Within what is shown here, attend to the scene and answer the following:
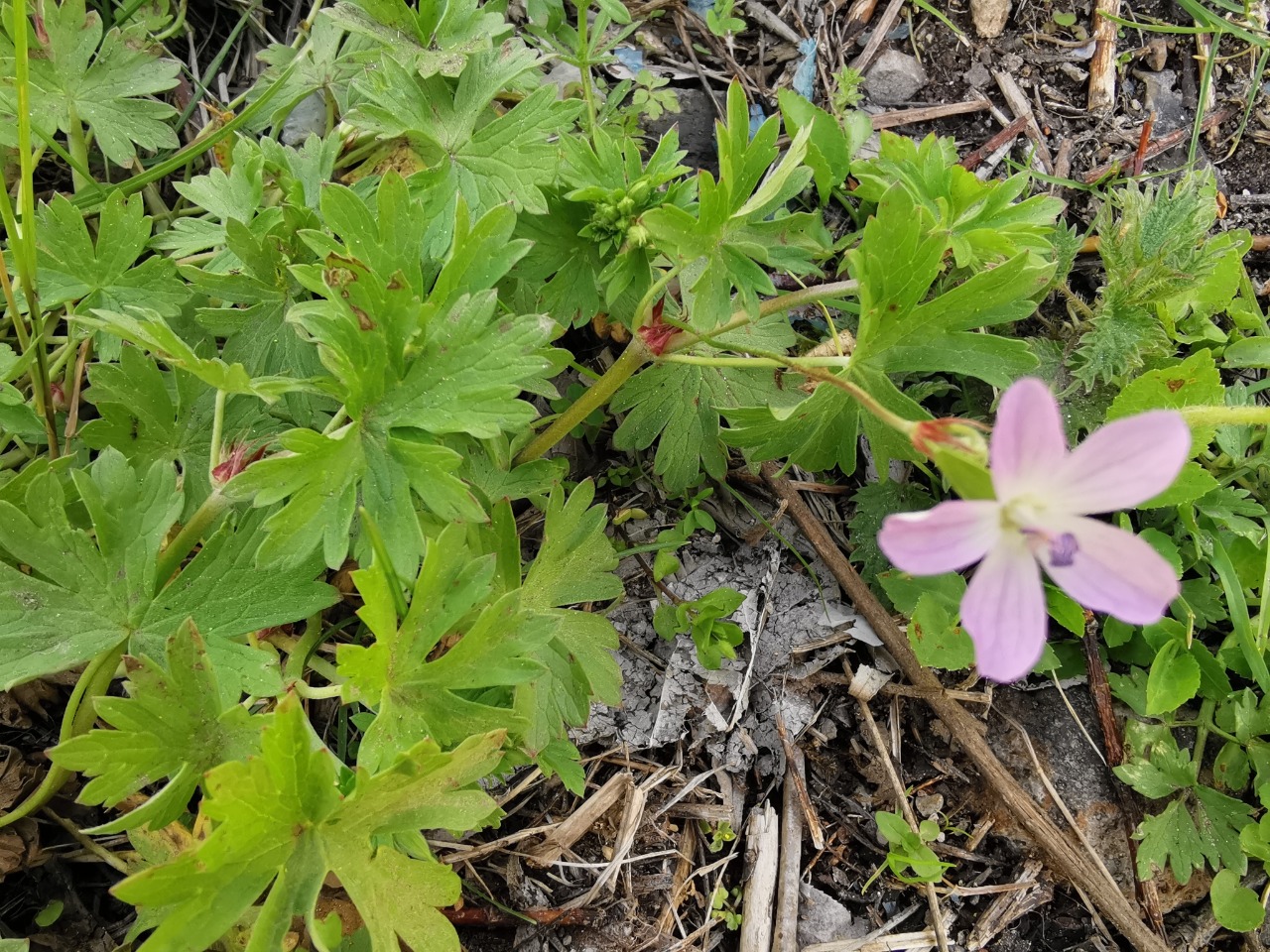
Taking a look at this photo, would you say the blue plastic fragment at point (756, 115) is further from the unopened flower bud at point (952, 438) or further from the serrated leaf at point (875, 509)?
the unopened flower bud at point (952, 438)

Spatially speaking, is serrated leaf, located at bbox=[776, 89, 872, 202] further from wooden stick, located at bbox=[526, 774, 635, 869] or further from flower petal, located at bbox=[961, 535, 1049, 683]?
wooden stick, located at bbox=[526, 774, 635, 869]

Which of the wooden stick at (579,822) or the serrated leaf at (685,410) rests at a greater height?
the serrated leaf at (685,410)

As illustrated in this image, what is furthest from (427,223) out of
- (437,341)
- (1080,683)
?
(1080,683)

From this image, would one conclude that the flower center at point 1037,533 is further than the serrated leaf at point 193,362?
No

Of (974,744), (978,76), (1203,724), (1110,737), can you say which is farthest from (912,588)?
(978,76)

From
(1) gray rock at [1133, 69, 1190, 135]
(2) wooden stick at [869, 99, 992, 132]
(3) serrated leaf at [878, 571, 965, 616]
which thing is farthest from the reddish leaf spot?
(1) gray rock at [1133, 69, 1190, 135]

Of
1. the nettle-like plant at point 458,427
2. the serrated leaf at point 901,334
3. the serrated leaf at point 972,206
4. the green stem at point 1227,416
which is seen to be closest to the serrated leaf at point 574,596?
the nettle-like plant at point 458,427

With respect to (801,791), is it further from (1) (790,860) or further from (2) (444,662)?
(2) (444,662)
